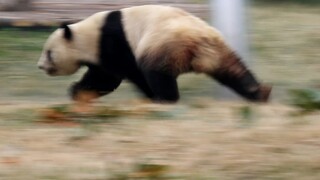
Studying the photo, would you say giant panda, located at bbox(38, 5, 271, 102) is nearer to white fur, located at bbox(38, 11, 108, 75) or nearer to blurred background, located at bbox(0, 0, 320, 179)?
white fur, located at bbox(38, 11, 108, 75)

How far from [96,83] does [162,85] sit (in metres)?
1.20

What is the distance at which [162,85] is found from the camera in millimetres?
7793

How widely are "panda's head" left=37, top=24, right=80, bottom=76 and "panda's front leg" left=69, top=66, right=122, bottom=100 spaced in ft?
0.51

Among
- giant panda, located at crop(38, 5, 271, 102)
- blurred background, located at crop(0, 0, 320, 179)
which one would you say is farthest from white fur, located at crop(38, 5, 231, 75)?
blurred background, located at crop(0, 0, 320, 179)

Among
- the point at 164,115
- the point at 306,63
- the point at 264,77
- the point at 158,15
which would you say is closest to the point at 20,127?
the point at 164,115

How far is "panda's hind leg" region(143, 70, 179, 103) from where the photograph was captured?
773cm

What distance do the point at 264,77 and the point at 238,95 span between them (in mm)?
2345

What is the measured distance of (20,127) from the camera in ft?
18.8

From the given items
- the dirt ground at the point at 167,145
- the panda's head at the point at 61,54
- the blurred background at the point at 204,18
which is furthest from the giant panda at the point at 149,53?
the dirt ground at the point at 167,145

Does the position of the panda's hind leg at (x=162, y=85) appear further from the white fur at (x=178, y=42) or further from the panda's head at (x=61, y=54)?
the panda's head at (x=61, y=54)

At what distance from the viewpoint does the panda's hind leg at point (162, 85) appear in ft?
25.4

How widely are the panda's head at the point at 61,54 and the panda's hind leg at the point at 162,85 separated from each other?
102 centimetres

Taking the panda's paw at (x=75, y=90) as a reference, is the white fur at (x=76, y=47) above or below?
above

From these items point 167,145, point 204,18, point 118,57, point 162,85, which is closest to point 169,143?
point 167,145
